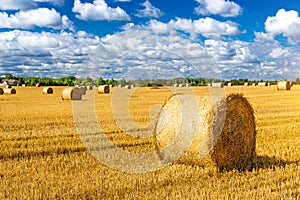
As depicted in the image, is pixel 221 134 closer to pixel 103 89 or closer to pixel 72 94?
pixel 72 94

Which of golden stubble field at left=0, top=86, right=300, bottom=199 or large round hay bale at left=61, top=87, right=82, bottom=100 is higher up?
large round hay bale at left=61, top=87, right=82, bottom=100

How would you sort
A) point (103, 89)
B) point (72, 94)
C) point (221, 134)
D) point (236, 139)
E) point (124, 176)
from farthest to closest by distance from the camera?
point (103, 89) < point (72, 94) < point (236, 139) < point (221, 134) < point (124, 176)

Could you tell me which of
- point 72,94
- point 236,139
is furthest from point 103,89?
point 236,139

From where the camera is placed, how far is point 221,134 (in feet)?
25.7

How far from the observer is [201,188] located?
→ 611 centimetres

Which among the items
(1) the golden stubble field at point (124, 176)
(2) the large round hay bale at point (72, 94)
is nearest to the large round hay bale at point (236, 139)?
(1) the golden stubble field at point (124, 176)

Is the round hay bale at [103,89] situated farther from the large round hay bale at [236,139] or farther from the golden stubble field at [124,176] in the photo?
the large round hay bale at [236,139]

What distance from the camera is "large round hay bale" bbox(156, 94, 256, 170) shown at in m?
7.62

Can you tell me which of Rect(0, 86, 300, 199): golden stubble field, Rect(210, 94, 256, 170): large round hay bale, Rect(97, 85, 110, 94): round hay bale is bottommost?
Rect(0, 86, 300, 199): golden stubble field

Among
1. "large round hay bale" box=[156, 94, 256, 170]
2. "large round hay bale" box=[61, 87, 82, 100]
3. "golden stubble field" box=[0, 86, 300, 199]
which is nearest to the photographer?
"golden stubble field" box=[0, 86, 300, 199]

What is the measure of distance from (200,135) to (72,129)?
5921mm

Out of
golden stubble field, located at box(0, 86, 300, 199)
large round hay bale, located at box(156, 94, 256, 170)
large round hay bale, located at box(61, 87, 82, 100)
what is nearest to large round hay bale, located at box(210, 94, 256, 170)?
large round hay bale, located at box(156, 94, 256, 170)

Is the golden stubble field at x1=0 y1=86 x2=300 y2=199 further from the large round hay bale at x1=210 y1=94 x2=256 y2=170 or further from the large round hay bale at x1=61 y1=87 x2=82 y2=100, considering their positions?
the large round hay bale at x1=61 y1=87 x2=82 y2=100

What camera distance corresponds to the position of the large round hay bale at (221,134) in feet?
25.0
